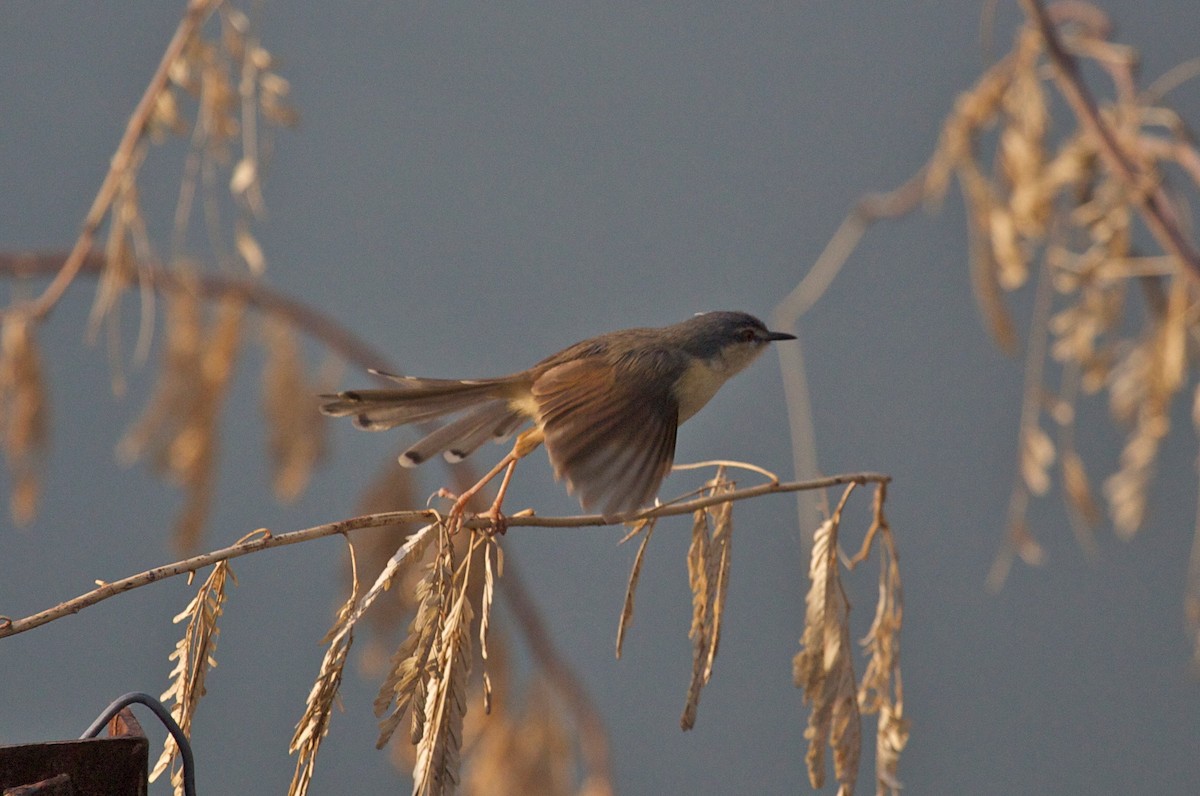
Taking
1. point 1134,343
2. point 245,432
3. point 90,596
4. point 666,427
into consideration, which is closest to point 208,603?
point 90,596

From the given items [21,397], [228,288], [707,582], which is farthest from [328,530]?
[228,288]

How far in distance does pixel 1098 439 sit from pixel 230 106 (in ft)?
11.8

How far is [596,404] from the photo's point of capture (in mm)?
1691

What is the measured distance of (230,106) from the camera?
2.18 metres

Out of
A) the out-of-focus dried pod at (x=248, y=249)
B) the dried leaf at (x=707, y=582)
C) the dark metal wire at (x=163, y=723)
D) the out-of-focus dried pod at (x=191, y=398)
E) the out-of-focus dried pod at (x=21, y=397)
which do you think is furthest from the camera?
the out-of-focus dried pod at (x=191, y=398)

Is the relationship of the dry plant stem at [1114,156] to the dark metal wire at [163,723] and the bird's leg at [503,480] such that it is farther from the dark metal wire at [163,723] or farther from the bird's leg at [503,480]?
the dark metal wire at [163,723]

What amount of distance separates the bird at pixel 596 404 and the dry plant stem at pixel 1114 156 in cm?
59

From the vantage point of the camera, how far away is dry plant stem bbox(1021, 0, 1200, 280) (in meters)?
1.97

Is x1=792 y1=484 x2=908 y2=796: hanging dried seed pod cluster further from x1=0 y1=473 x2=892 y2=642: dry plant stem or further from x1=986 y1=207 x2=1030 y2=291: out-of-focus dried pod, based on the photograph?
x1=986 y1=207 x2=1030 y2=291: out-of-focus dried pod

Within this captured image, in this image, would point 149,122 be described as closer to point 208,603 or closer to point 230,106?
point 230,106

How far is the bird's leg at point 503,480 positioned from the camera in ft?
4.39

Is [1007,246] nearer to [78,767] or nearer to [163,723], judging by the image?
[163,723]

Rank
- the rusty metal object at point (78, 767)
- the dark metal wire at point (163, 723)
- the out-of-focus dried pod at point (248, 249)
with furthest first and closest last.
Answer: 1. the out-of-focus dried pod at point (248, 249)
2. the dark metal wire at point (163, 723)
3. the rusty metal object at point (78, 767)

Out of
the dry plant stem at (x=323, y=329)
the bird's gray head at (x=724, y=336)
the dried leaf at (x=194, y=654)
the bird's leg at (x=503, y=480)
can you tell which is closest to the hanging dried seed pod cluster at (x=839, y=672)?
the bird's leg at (x=503, y=480)
